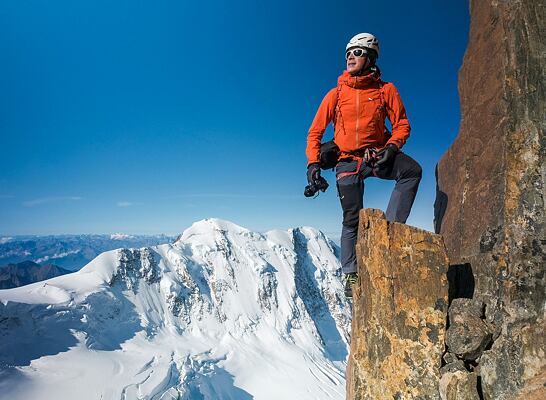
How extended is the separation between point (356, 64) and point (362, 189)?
2.29 meters

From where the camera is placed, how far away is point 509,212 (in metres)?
5.11

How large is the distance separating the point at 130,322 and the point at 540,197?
323 ft

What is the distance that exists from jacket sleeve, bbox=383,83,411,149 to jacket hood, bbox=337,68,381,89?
0.25m

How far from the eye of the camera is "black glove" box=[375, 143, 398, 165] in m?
5.23

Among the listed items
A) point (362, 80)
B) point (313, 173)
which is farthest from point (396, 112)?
point (313, 173)

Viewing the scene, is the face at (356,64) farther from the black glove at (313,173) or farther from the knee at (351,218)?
the knee at (351,218)

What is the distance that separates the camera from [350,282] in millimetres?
6047

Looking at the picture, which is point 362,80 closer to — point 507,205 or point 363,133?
point 363,133

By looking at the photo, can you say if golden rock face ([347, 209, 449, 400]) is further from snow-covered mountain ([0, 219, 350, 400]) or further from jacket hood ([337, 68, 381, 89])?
snow-covered mountain ([0, 219, 350, 400])

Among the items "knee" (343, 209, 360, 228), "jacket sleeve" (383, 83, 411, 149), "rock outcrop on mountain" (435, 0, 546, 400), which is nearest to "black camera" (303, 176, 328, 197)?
"knee" (343, 209, 360, 228)

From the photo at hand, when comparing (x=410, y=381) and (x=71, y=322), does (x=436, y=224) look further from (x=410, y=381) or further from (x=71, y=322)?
(x=71, y=322)

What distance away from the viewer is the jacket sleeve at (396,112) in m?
5.51

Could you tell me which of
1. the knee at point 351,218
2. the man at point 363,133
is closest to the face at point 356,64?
the man at point 363,133

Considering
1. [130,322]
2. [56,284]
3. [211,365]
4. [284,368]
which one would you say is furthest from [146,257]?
[284,368]
